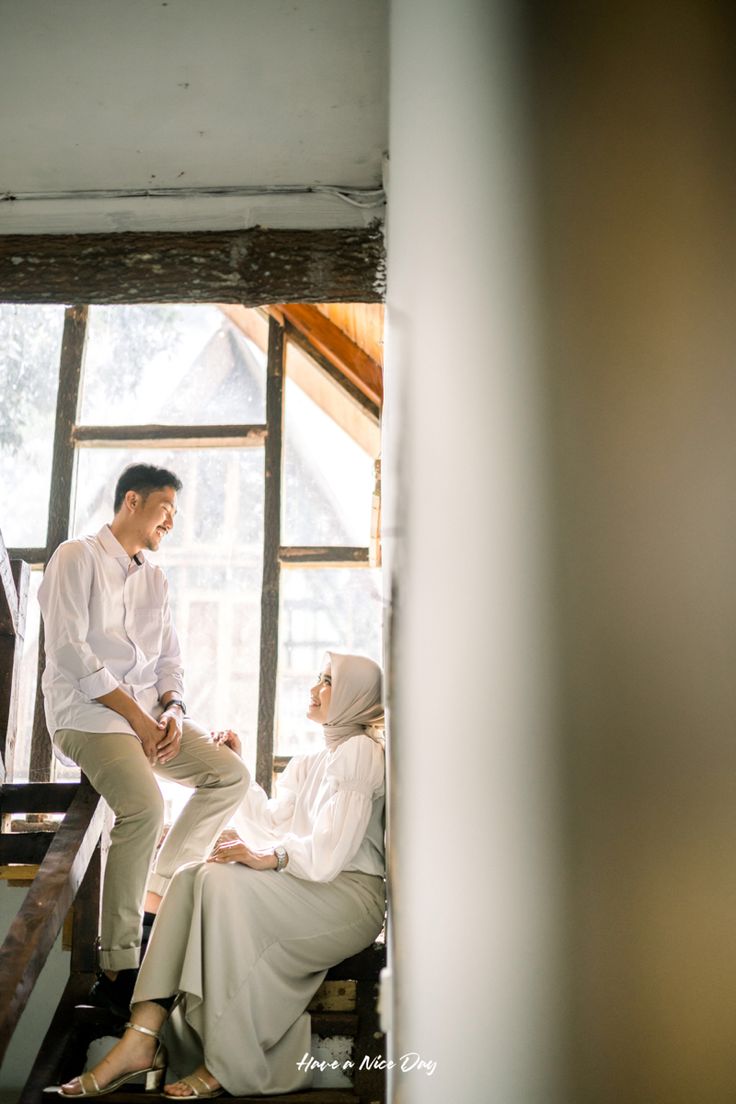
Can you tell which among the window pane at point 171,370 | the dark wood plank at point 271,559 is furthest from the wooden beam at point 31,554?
the dark wood plank at point 271,559

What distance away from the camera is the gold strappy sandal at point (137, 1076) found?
2.14m

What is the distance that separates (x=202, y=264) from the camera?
278cm

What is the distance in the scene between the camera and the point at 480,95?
0.23m

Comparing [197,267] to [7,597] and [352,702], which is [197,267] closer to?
[7,597]

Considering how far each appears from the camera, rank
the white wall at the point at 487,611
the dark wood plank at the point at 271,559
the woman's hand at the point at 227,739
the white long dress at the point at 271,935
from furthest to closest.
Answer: the dark wood plank at the point at 271,559
the woman's hand at the point at 227,739
the white long dress at the point at 271,935
the white wall at the point at 487,611

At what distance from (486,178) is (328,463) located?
5.29m

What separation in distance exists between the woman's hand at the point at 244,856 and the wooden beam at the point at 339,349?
3214mm

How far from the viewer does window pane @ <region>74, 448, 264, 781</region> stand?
209 inches

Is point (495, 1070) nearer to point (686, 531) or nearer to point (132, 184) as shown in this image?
point (686, 531)

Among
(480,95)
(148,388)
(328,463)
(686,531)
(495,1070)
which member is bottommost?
(495,1070)

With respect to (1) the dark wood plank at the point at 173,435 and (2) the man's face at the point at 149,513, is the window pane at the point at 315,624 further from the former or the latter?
(2) the man's face at the point at 149,513

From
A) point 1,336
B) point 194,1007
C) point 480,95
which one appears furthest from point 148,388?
point 480,95

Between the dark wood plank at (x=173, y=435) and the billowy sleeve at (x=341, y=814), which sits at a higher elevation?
the dark wood plank at (x=173, y=435)

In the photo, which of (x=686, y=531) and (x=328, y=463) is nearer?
(x=686, y=531)
